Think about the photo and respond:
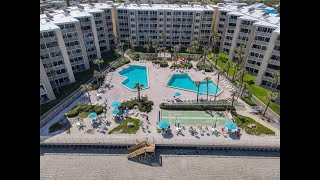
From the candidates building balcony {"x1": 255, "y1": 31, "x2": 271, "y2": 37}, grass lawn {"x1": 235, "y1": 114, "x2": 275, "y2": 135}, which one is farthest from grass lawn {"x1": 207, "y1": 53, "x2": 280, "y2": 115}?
building balcony {"x1": 255, "y1": 31, "x2": 271, "y2": 37}

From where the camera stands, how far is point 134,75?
252 feet

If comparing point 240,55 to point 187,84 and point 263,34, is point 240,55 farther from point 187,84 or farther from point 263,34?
point 187,84

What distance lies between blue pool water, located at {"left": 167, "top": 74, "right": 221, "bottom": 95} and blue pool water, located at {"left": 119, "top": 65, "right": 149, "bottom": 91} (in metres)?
9.20

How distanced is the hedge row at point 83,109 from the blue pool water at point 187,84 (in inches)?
942

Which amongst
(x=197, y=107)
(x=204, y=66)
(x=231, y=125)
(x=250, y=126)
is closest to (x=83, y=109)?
(x=197, y=107)

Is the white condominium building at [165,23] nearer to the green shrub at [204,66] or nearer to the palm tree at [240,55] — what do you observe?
the green shrub at [204,66]

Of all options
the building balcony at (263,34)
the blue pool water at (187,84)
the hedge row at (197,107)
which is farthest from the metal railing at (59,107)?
the building balcony at (263,34)

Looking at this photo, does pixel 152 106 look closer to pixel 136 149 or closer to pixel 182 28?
pixel 136 149

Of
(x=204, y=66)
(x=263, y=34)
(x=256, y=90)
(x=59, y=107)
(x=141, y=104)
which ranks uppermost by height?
(x=263, y=34)

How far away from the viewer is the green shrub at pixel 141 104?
5760 cm

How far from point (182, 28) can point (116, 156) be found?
6422 centimetres

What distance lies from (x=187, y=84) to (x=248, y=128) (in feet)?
83.3

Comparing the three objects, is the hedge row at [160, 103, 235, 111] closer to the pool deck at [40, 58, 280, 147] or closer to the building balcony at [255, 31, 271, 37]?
the pool deck at [40, 58, 280, 147]
